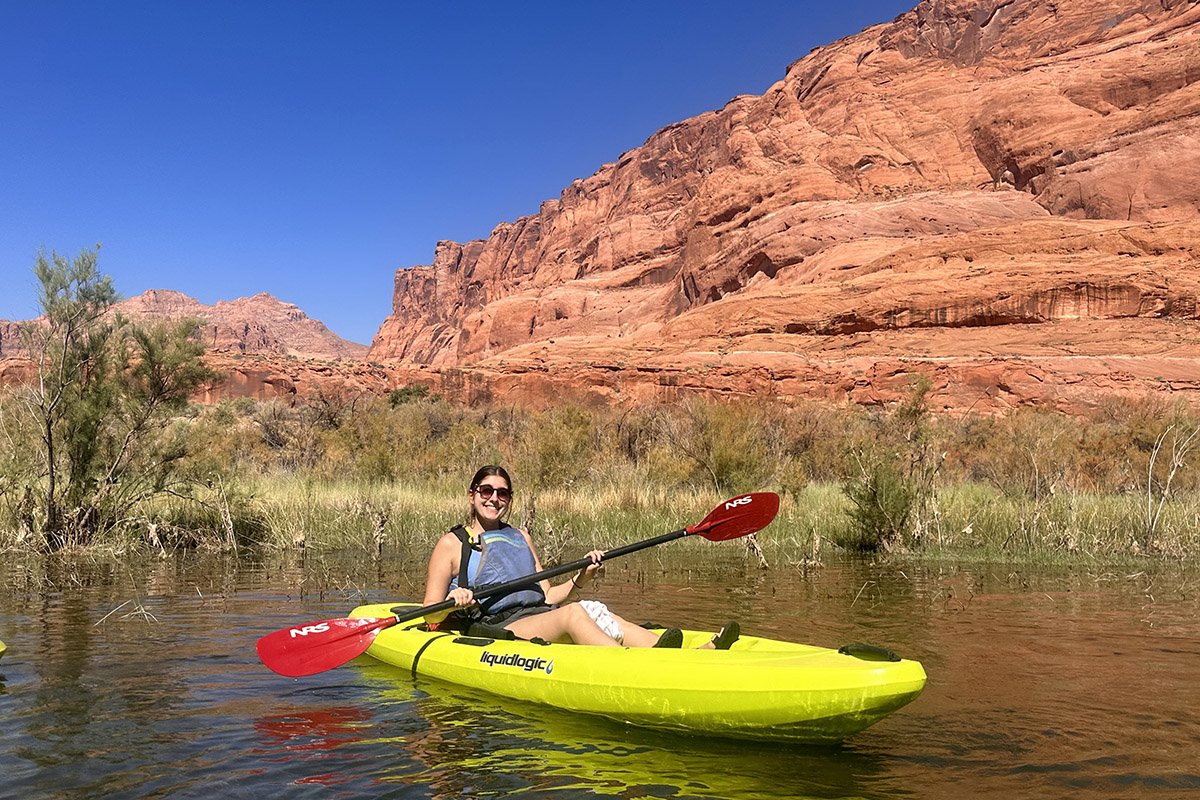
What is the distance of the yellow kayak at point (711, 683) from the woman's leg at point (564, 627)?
0.20 meters

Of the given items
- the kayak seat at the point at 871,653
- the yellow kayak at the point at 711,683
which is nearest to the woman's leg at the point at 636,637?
the yellow kayak at the point at 711,683

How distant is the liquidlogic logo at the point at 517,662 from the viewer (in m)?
4.50

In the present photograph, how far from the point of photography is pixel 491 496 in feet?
Result: 17.4

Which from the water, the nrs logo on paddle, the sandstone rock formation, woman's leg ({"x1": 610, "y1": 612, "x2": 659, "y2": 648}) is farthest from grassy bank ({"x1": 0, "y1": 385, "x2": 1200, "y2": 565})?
the sandstone rock formation

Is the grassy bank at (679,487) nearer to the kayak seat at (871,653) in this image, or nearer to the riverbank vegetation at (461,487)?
the riverbank vegetation at (461,487)

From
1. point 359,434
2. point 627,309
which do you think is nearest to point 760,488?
point 359,434

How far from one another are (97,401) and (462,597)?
667 cm

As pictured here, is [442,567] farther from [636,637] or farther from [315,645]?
[636,637]

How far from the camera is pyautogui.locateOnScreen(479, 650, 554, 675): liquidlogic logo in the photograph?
4498mm

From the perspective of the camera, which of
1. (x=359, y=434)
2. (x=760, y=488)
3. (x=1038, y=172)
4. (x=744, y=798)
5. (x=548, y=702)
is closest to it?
(x=744, y=798)

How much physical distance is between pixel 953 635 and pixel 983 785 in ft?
9.38

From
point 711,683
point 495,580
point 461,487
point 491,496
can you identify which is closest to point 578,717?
point 711,683

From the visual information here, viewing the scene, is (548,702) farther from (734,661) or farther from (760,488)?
(760,488)

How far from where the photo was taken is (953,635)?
20.1 feet
